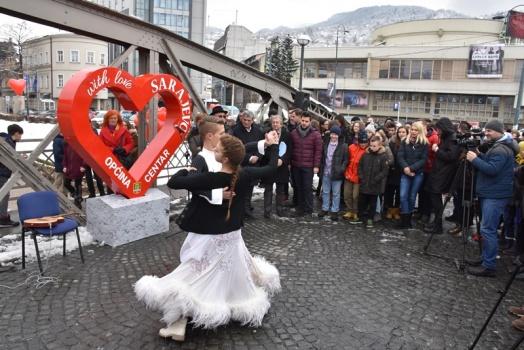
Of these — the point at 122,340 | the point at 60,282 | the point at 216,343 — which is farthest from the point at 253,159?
the point at 60,282

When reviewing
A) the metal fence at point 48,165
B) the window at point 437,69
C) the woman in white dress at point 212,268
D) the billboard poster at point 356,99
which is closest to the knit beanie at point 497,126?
the woman in white dress at point 212,268

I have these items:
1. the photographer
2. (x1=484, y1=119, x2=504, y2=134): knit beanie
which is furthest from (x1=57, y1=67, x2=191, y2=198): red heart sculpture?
(x1=484, y1=119, x2=504, y2=134): knit beanie

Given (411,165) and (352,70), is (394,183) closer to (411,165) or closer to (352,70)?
(411,165)

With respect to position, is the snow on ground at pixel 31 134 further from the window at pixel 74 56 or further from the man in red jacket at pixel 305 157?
the window at pixel 74 56

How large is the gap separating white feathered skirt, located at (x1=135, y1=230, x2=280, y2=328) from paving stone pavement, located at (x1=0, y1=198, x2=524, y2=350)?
29 cm

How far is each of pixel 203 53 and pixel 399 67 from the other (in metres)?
50.1

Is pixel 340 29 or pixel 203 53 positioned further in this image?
pixel 340 29

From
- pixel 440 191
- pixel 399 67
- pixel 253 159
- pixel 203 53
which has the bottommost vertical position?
pixel 440 191

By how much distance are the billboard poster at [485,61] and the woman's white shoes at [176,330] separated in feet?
173

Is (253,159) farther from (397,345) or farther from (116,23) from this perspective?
(116,23)

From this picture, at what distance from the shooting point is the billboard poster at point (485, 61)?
4703 centimetres

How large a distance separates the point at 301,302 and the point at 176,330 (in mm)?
1531

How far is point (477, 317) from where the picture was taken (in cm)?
443

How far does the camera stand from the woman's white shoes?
3.56m
